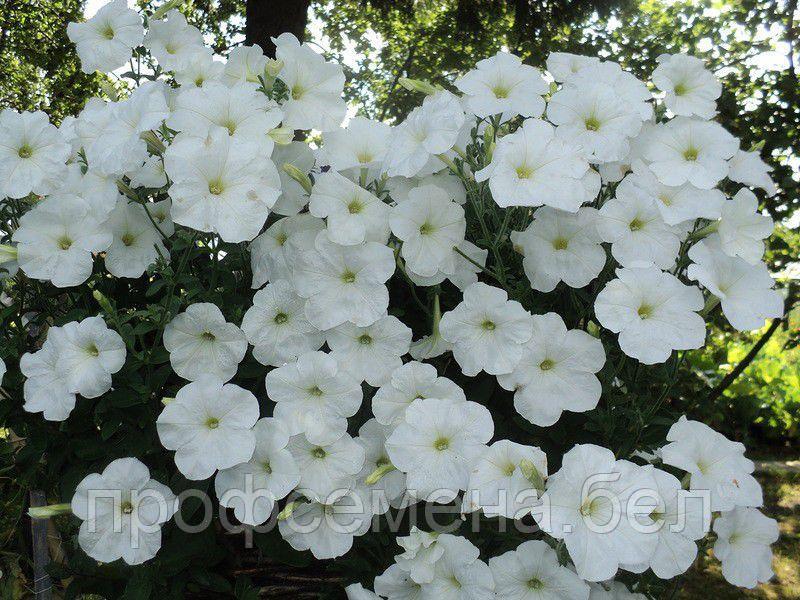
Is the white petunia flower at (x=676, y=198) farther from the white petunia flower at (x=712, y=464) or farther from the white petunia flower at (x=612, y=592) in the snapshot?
the white petunia flower at (x=612, y=592)

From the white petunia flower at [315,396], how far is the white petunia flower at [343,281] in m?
0.08

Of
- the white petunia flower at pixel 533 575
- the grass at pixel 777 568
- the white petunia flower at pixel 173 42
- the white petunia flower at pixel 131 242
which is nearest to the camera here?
the white petunia flower at pixel 533 575

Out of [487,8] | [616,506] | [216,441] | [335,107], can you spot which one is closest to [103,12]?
[335,107]

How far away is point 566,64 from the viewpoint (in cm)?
160

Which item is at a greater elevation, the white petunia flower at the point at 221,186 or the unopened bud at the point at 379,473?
the white petunia flower at the point at 221,186

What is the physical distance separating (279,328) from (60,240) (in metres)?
0.48

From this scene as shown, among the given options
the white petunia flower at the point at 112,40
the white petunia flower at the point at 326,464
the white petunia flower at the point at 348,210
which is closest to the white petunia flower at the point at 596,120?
the white petunia flower at the point at 348,210

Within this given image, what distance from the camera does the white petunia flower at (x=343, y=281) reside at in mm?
1251

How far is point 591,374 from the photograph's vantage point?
126 cm

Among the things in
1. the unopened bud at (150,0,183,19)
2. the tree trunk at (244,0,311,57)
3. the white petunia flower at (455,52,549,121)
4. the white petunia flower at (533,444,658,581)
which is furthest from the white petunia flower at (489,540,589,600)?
the tree trunk at (244,0,311,57)

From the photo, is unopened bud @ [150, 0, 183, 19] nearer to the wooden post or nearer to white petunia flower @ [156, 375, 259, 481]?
white petunia flower @ [156, 375, 259, 481]

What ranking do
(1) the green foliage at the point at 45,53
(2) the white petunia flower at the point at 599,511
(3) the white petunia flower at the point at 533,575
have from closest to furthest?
1. (2) the white petunia flower at the point at 599,511
2. (3) the white petunia flower at the point at 533,575
3. (1) the green foliage at the point at 45,53

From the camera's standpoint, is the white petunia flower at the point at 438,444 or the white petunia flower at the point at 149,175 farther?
the white petunia flower at the point at 149,175

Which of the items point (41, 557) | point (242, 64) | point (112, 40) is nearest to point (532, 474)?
point (242, 64)
